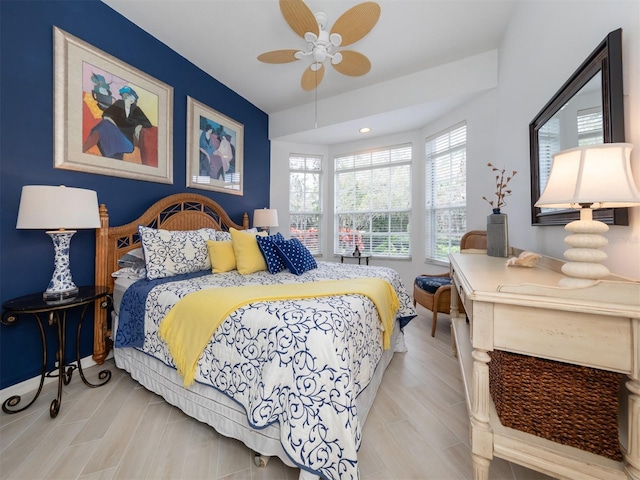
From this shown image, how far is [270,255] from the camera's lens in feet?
7.94

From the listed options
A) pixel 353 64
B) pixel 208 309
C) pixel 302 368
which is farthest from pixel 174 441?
pixel 353 64

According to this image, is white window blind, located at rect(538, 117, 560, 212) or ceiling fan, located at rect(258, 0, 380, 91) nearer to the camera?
white window blind, located at rect(538, 117, 560, 212)

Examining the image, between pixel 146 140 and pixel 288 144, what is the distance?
96.4 inches

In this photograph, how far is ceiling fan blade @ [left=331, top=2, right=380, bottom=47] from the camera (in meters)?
1.78

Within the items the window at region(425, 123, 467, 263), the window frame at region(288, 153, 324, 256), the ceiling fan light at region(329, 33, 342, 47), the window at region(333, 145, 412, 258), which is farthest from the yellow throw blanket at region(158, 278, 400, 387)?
the window frame at region(288, 153, 324, 256)

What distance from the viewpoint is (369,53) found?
282cm

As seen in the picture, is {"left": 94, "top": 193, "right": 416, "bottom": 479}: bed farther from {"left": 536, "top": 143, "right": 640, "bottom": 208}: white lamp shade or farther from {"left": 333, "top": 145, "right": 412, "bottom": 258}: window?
{"left": 333, "top": 145, "right": 412, "bottom": 258}: window

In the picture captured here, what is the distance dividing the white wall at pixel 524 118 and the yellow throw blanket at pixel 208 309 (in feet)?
4.03

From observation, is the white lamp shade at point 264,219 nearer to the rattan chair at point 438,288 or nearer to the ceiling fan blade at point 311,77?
the ceiling fan blade at point 311,77

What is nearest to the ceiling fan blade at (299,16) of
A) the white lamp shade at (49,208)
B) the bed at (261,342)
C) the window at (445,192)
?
the bed at (261,342)

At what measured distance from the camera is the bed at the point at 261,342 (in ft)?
3.56

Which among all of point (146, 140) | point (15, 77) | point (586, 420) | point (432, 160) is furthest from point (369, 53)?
point (586, 420)

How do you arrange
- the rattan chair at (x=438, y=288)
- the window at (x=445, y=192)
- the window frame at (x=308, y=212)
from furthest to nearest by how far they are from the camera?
1. the window frame at (x=308, y=212)
2. the window at (x=445, y=192)
3. the rattan chair at (x=438, y=288)

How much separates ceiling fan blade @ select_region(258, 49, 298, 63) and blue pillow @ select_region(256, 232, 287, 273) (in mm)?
1631
